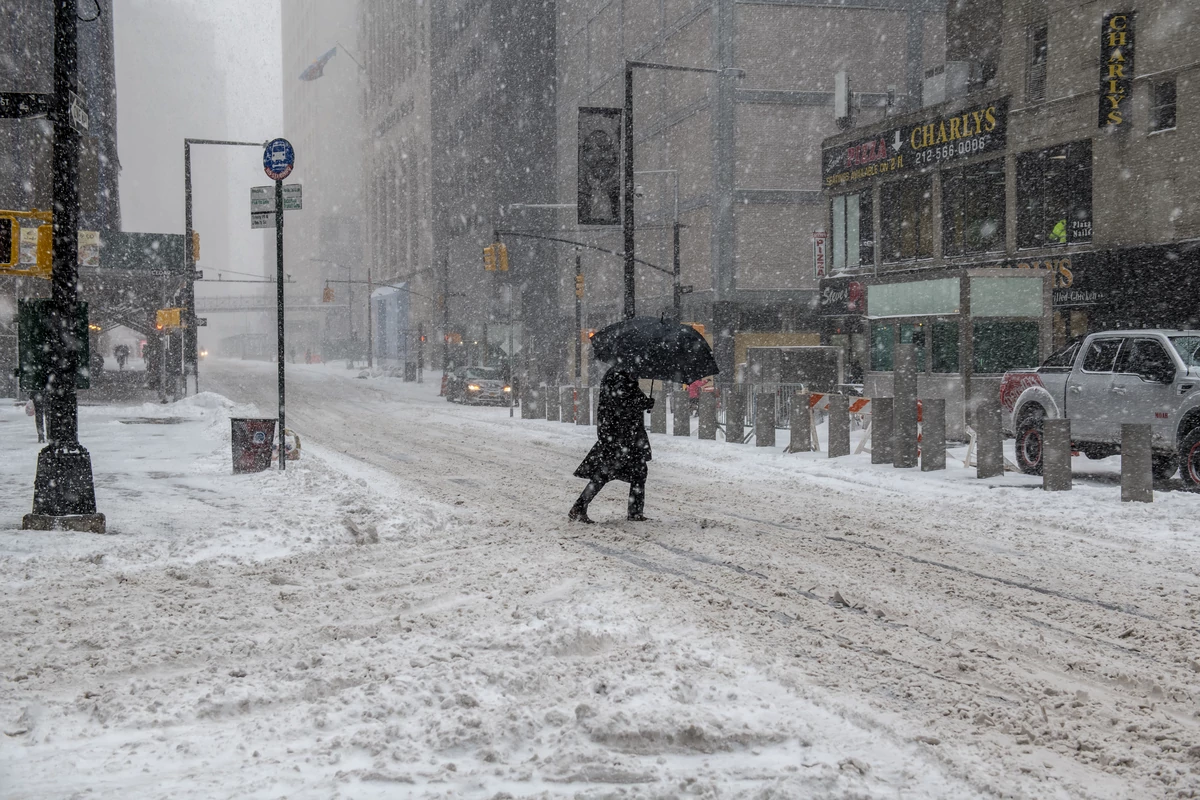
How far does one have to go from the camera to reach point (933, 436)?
1584 centimetres

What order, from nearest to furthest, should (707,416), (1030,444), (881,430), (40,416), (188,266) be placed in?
(1030,444), (881,430), (40,416), (707,416), (188,266)

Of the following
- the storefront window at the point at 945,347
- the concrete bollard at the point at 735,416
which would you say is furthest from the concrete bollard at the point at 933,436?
the storefront window at the point at 945,347

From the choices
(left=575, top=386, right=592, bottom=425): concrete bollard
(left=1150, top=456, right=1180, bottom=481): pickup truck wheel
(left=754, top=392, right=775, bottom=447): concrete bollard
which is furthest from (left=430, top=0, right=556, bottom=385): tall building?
(left=1150, top=456, right=1180, bottom=481): pickup truck wheel

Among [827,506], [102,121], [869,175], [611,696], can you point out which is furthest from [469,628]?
[102,121]

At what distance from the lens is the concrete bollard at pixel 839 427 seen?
1780 centimetres

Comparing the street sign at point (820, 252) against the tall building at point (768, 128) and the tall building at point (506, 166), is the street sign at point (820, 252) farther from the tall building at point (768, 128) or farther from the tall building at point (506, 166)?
the tall building at point (506, 166)

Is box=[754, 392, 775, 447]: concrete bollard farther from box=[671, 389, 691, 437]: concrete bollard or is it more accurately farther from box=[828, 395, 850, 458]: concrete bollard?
box=[671, 389, 691, 437]: concrete bollard

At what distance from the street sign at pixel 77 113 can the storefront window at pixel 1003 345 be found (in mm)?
17922

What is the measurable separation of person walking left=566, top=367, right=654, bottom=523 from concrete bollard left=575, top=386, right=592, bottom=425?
51.3 feet

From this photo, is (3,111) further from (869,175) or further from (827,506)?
(869,175)

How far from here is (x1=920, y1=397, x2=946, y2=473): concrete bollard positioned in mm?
15812

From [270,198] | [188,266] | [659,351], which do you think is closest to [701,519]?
[659,351]

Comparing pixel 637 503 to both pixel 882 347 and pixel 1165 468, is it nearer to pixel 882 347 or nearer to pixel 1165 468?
pixel 1165 468

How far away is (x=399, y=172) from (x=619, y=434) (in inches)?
3845
